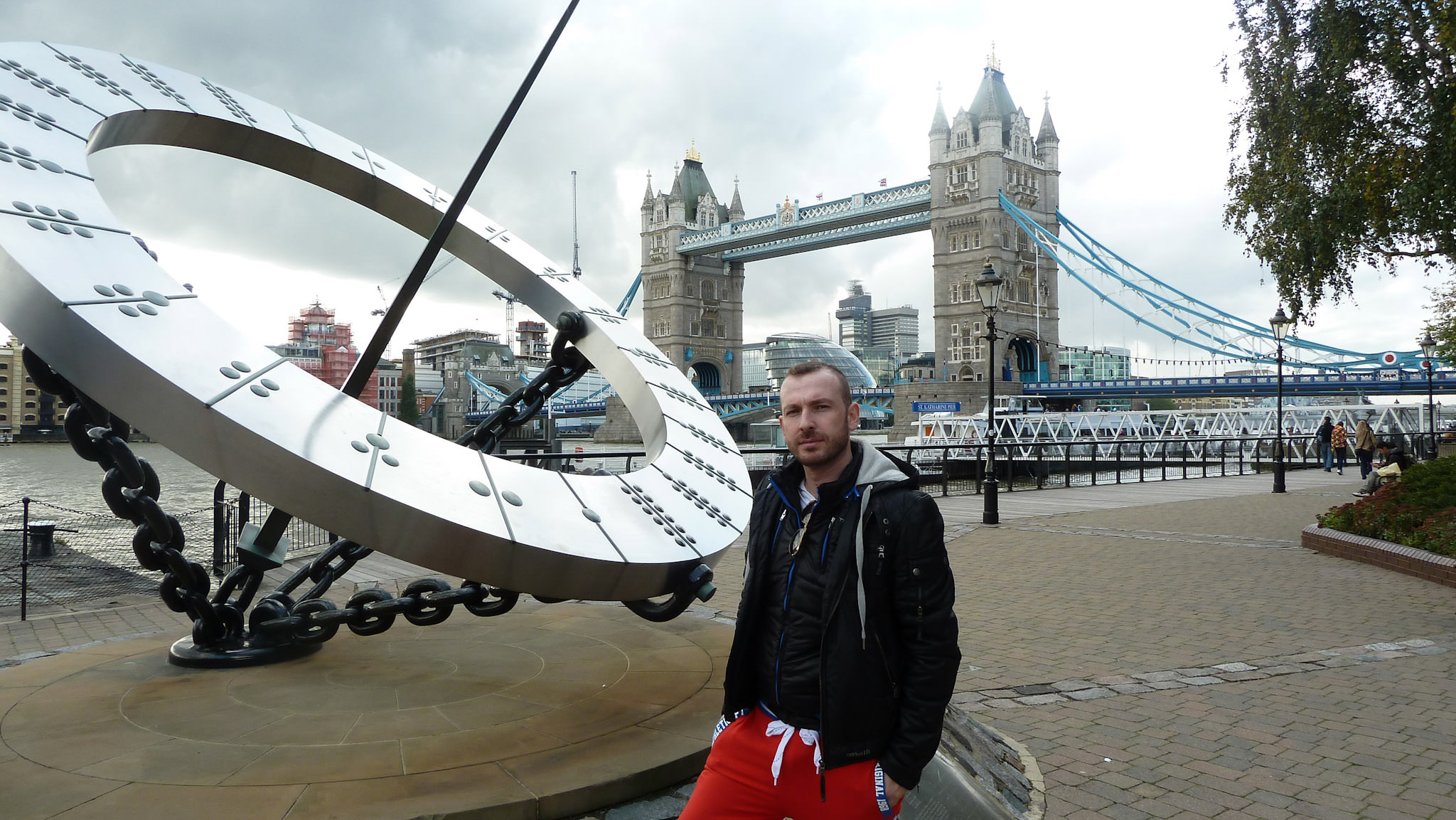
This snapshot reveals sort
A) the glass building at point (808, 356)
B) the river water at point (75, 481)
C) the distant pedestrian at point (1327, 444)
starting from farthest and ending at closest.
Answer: the glass building at point (808, 356)
the distant pedestrian at point (1327, 444)
the river water at point (75, 481)

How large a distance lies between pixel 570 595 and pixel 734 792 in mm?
1132

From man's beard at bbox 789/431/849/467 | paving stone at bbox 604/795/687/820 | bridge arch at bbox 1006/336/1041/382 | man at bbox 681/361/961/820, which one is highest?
bridge arch at bbox 1006/336/1041/382

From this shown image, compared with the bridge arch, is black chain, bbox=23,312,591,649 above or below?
below

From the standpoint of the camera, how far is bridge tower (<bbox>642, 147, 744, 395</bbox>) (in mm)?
76188

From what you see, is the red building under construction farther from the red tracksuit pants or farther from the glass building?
the glass building

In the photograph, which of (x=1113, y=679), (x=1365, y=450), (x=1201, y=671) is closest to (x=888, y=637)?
(x=1113, y=679)

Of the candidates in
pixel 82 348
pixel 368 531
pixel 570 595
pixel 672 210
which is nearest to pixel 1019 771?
pixel 570 595

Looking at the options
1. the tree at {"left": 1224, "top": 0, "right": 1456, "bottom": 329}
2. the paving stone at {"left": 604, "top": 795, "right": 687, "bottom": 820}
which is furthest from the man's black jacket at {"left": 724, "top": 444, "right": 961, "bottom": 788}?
the tree at {"left": 1224, "top": 0, "right": 1456, "bottom": 329}

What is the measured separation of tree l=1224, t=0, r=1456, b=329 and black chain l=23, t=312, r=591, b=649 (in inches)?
349

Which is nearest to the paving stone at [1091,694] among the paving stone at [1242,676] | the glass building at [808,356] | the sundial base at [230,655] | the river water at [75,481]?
the paving stone at [1242,676]

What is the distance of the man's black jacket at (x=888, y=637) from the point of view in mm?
1639

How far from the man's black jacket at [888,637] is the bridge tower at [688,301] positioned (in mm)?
73404

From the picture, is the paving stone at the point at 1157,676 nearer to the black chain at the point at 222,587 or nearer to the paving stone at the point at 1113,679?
the paving stone at the point at 1113,679

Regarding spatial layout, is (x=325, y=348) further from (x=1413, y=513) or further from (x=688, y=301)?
(x=688, y=301)
